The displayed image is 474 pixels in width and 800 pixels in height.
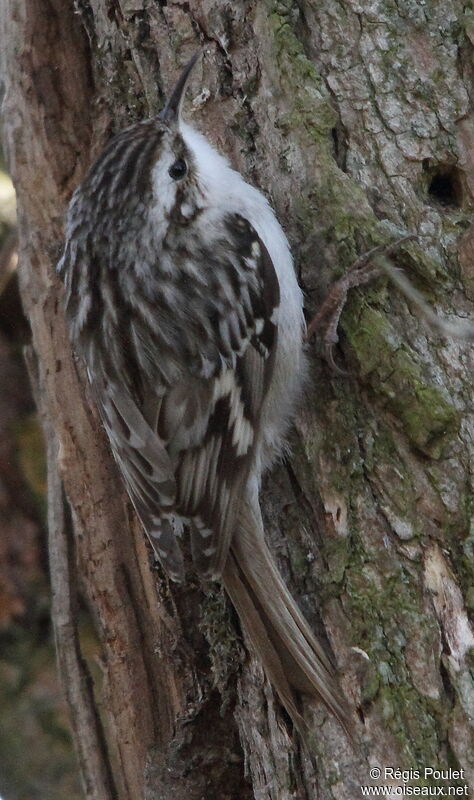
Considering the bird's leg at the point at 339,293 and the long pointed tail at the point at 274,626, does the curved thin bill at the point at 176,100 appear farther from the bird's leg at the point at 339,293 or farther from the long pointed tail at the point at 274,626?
the long pointed tail at the point at 274,626

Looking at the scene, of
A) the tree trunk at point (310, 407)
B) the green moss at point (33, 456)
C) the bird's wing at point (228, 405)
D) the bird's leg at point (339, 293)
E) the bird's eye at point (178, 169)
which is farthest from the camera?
the green moss at point (33, 456)

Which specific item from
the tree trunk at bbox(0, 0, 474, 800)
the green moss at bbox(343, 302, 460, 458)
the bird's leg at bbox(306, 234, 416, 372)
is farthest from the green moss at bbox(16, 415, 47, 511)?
the green moss at bbox(343, 302, 460, 458)

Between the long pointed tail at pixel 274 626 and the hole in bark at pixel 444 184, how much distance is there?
0.77 meters

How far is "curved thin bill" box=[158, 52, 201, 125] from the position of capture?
7.25 feet

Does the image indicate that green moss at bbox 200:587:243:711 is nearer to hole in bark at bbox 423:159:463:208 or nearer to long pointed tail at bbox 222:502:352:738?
long pointed tail at bbox 222:502:352:738

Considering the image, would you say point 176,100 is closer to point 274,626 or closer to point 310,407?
point 310,407

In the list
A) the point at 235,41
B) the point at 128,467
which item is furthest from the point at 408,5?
the point at 128,467

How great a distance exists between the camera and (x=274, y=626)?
79.0 inches

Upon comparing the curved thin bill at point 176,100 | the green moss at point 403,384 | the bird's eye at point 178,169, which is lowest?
the green moss at point 403,384

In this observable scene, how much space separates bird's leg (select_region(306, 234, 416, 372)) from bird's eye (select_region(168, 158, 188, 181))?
0.45 m

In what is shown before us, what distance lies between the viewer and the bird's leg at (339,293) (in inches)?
80.4

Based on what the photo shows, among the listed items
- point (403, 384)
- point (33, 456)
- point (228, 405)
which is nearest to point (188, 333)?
point (228, 405)

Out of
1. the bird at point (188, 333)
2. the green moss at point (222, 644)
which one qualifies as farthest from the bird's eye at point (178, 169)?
the green moss at point (222, 644)

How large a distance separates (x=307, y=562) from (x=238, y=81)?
109 centimetres
